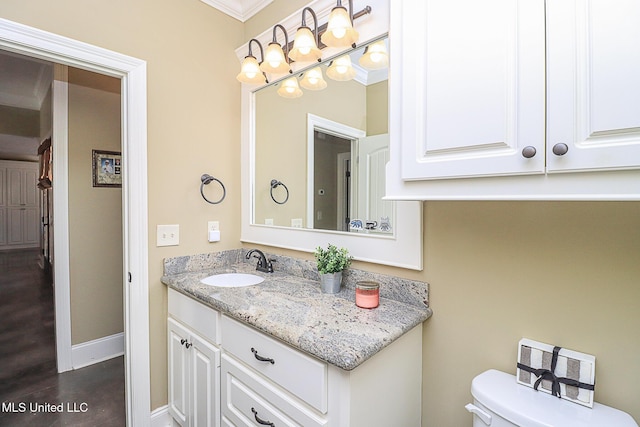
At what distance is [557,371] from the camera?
950 mm

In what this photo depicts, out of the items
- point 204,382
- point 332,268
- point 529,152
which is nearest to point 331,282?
point 332,268

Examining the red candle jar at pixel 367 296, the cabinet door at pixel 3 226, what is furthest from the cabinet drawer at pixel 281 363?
the cabinet door at pixel 3 226

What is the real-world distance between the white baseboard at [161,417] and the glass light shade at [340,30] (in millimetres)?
2174

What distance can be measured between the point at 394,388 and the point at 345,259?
22.2 inches

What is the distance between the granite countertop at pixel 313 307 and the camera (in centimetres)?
93

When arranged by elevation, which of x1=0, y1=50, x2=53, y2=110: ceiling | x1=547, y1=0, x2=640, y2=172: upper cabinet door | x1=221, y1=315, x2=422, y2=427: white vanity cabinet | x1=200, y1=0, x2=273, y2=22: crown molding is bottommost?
x1=221, y1=315, x2=422, y2=427: white vanity cabinet

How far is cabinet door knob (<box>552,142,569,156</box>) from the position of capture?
70 cm

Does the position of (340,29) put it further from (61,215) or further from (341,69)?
(61,215)

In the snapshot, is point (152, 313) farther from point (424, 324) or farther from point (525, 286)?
point (525, 286)

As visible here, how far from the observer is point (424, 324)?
1278 mm

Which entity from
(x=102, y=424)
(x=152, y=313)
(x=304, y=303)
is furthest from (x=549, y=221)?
(x=102, y=424)

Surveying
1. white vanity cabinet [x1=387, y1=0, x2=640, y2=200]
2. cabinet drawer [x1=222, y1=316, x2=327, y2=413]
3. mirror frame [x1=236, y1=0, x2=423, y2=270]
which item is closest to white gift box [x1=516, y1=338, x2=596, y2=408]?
mirror frame [x1=236, y1=0, x2=423, y2=270]

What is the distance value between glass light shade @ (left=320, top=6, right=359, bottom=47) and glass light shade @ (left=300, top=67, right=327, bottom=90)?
1.00 ft

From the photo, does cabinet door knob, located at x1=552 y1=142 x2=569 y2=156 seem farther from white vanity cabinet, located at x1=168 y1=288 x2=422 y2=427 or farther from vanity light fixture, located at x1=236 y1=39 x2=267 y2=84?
vanity light fixture, located at x1=236 y1=39 x2=267 y2=84
